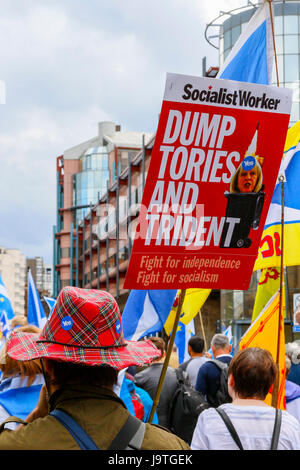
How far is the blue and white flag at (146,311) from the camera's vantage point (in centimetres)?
640

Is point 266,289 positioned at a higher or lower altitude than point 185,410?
higher

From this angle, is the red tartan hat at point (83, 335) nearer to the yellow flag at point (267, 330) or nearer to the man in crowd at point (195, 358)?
the yellow flag at point (267, 330)

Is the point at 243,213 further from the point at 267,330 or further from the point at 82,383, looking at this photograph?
the point at 82,383

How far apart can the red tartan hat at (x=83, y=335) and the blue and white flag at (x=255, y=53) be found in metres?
3.20

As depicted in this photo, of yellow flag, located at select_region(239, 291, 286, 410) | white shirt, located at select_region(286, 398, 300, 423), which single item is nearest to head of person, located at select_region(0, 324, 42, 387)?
yellow flag, located at select_region(239, 291, 286, 410)

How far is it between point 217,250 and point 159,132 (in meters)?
0.81

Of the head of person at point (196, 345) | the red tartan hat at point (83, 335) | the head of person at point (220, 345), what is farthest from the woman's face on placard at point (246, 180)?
the head of person at point (220, 345)

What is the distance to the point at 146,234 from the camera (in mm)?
3947

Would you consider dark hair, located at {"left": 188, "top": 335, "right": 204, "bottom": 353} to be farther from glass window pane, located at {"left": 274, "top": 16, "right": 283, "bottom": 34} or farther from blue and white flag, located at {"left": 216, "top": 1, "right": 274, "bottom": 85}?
glass window pane, located at {"left": 274, "top": 16, "right": 283, "bottom": 34}

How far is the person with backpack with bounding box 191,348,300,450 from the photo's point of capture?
3.21 meters

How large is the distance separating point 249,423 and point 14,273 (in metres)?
176

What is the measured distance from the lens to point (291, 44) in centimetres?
3891

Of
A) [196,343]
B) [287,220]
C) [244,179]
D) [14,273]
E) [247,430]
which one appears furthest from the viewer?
[14,273]

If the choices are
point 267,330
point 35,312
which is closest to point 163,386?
point 267,330
